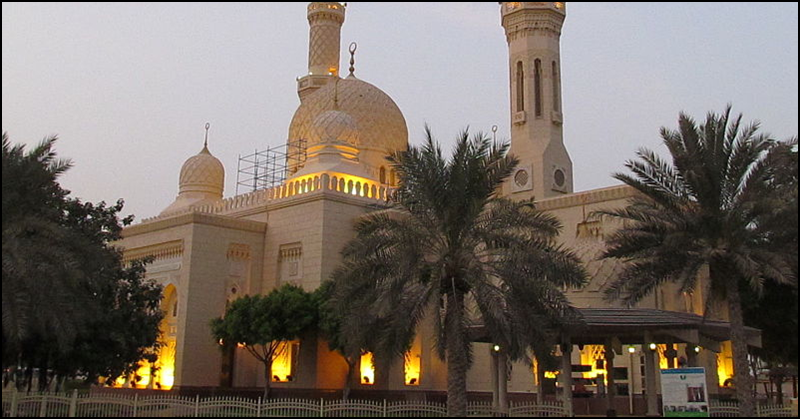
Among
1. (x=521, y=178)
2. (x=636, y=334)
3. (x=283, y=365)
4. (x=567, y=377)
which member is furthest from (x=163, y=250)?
(x=636, y=334)

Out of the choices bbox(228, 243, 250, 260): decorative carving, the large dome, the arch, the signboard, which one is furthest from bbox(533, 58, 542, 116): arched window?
the signboard

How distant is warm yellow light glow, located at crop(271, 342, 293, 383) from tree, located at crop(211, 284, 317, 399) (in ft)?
6.61

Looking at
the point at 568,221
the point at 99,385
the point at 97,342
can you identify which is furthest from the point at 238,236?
the point at 568,221

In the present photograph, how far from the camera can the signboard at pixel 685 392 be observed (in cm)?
1370

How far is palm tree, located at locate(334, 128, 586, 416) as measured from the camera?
14.8 m

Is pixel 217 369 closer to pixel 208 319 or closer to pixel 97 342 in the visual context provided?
pixel 208 319

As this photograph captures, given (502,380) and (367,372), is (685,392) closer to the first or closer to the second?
(502,380)

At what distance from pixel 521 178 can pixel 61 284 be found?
18.2 meters

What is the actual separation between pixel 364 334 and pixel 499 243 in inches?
122

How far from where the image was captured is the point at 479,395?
80.5ft

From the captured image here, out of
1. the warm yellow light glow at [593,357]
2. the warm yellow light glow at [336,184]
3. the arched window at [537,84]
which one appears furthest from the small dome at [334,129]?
the warm yellow light glow at [593,357]

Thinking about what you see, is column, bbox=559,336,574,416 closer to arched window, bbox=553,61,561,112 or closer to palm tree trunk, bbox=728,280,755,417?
palm tree trunk, bbox=728,280,755,417

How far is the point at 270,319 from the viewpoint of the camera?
22.3 meters

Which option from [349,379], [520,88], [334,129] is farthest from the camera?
[520,88]
